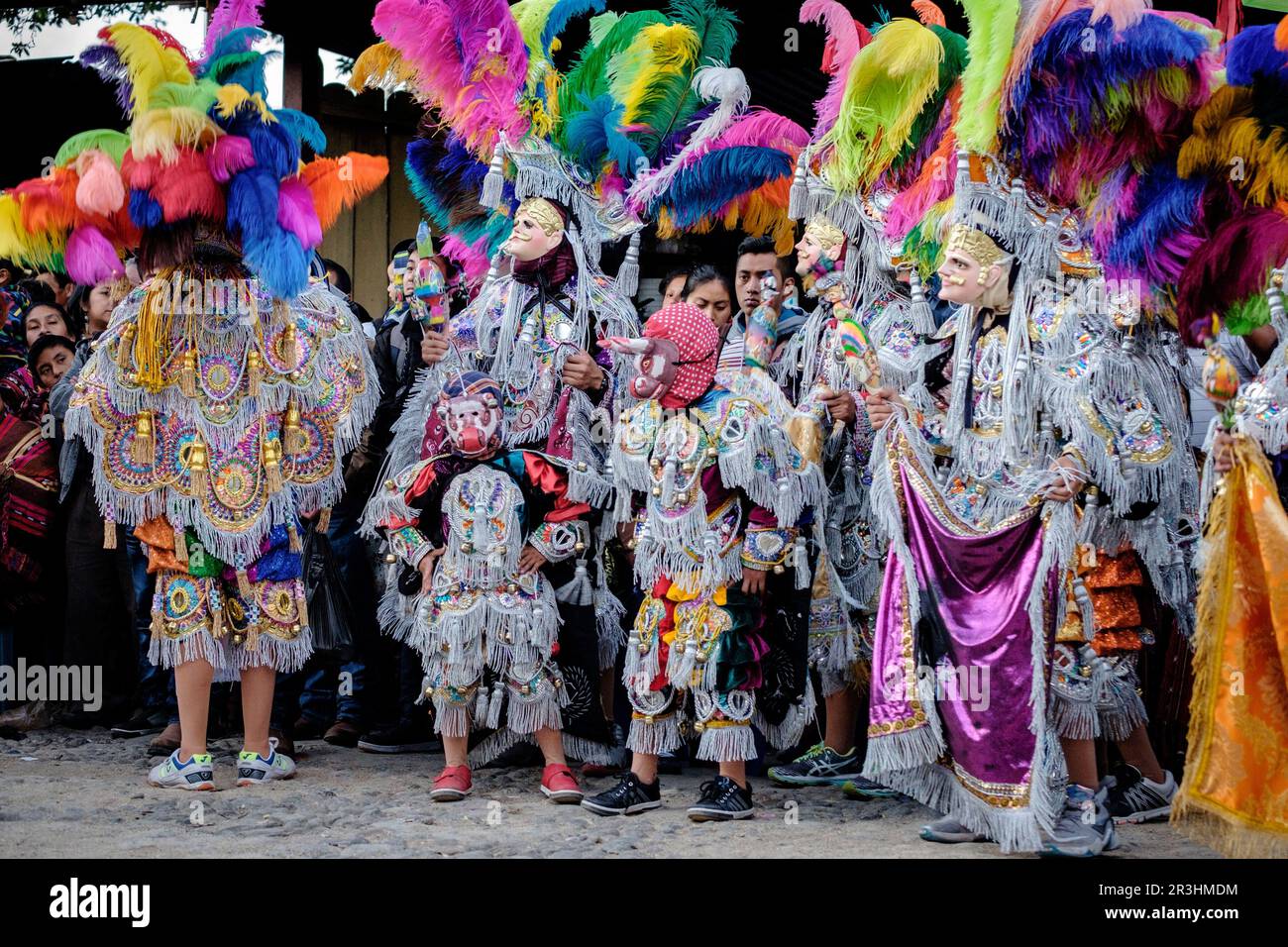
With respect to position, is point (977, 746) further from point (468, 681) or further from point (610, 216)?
point (610, 216)

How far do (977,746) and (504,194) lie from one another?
2692mm

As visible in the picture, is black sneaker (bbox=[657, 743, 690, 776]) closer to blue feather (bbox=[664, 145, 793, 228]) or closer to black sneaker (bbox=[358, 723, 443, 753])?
black sneaker (bbox=[358, 723, 443, 753])

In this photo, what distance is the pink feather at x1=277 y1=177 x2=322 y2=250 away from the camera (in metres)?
5.05

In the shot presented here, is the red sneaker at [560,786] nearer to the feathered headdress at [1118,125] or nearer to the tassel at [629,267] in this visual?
the tassel at [629,267]

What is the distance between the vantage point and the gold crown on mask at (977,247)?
4.48 m

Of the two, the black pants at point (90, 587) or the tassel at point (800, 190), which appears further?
the black pants at point (90, 587)

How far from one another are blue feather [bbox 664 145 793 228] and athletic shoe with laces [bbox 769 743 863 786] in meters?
2.10

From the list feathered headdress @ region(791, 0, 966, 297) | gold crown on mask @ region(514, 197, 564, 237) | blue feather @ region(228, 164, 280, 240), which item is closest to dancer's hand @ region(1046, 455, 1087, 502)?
feathered headdress @ region(791, 0, 966, 297)

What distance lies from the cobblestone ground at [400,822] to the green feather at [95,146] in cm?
226

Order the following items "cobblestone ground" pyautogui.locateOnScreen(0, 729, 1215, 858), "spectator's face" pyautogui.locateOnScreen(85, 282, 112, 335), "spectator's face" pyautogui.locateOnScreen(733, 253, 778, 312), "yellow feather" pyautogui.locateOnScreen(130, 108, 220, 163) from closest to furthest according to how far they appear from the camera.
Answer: "cobblestone ground" pyautogui.locateOnScreen(0, 729, 1215, 858) < "yellow feather" pyautogui.locateOnScreen(130, 108, 220, 163) < "spectator's face" pyautogui.locateOnScreen(733, 253, 778, 312) < "spectator's face" pyautogui.locateOnScreen(85, 282, 112, 335)

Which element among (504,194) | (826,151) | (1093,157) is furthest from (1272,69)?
(504,194)

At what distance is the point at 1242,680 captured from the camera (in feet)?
12.8

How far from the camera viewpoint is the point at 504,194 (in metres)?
5.43

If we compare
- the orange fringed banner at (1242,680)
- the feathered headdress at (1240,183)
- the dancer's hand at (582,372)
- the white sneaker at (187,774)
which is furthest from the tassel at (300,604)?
the feathered headdress at (1240,183)
